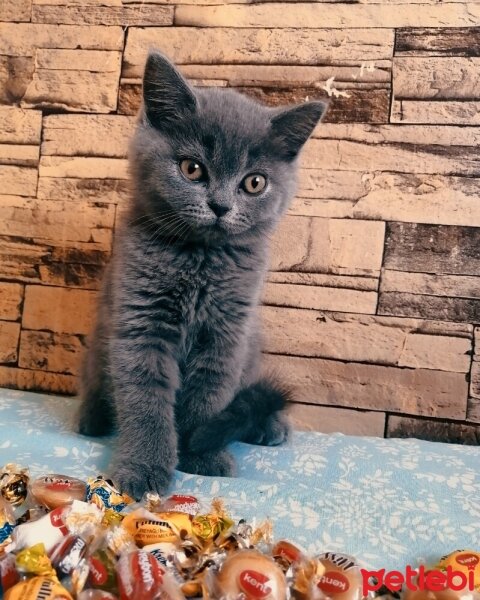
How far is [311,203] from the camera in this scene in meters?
1.45

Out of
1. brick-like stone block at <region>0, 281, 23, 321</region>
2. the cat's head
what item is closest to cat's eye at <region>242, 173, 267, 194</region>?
the cat's head

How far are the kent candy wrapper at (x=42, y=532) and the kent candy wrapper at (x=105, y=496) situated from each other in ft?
0.24

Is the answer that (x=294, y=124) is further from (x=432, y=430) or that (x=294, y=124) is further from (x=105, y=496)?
(x=432, y=430)

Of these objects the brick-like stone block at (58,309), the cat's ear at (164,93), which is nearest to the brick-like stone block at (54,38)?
the cat's ear at (164,93)

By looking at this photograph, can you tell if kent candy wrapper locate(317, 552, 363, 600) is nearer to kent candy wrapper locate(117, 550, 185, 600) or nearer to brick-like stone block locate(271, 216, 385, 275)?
kent candy wrapper locate(117, 550, 185, 600)

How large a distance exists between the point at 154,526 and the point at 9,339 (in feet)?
3.20

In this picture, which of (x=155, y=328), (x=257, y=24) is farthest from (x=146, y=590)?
(x=257, y=24)

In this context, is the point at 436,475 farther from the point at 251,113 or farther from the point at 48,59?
the point at 48,59

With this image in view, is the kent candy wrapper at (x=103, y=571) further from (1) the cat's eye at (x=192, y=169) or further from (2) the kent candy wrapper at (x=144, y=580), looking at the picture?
(1) the cat's eye at (x=192, y=169)

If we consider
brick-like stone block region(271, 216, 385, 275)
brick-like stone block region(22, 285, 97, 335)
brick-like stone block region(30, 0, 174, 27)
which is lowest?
brick-like stone block region(22, 285, 97, 335)

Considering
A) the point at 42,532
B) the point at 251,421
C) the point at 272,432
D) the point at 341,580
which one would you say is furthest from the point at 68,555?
the point at 272,432

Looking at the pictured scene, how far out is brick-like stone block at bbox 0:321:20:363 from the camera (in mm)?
1565

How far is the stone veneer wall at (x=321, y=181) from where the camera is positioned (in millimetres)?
1396

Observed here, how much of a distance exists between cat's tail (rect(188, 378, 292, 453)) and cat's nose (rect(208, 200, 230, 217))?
408 mm
